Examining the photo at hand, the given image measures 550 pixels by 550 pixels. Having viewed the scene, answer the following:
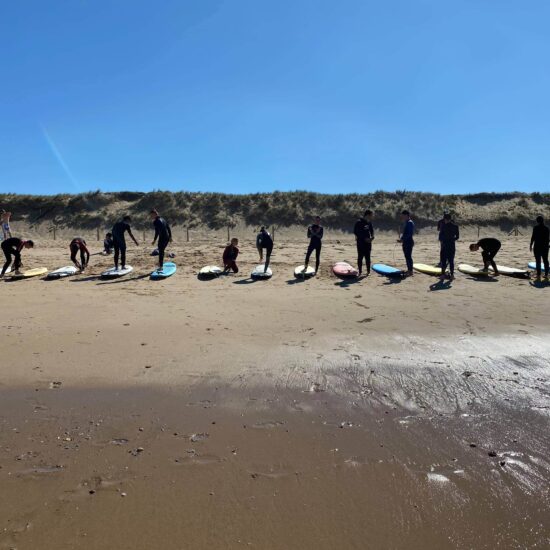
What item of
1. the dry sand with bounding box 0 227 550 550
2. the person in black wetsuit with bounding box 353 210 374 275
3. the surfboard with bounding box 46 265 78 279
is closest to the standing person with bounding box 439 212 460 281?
the person in black wetsuit with bounding box 353 210 374 275

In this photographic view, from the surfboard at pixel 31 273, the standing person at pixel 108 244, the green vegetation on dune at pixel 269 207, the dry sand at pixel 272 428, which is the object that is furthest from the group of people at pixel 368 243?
the green vegetation on dune at pixel 269 207

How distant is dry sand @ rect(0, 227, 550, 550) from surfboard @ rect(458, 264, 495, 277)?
330 cm

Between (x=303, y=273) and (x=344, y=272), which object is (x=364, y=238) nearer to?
(x=344, y=272)

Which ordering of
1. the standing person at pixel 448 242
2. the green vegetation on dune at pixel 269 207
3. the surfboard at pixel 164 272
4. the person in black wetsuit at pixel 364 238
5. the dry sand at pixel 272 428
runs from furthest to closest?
the green vegetation on dune at pixel 269 207
the person in black wetsuit at pixel 364 238
the surfboard at pixel 164 272
the standing person at pixel 448 242
the dry sand at pixel 272 428

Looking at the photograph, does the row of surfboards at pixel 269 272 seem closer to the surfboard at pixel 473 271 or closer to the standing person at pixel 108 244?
the surfboard at pixel 473 271

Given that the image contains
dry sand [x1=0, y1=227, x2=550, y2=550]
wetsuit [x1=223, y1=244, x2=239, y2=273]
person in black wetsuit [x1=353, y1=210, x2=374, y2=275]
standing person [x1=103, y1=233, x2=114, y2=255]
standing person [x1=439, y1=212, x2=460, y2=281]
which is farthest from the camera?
standing person [x1=103, y1=233, x2=114, y2=255]

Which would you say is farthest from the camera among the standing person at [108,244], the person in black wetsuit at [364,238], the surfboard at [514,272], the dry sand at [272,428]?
the standing person at [108,244]

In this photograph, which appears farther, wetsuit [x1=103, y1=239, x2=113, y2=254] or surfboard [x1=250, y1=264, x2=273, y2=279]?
wetsuit [x1=103, y1=239, x2=113, y2=254]

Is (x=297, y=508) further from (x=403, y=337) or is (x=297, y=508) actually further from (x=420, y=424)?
(x=403, y=337)

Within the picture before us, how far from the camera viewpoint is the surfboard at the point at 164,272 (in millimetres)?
10551

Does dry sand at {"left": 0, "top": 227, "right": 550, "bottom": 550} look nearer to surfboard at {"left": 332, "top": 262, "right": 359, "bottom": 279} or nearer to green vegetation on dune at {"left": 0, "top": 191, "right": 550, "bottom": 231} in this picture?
surfboard at {"left": 332, "top": 262, "right": 359, "bottom": 279}

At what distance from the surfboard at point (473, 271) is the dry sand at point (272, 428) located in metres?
3.30

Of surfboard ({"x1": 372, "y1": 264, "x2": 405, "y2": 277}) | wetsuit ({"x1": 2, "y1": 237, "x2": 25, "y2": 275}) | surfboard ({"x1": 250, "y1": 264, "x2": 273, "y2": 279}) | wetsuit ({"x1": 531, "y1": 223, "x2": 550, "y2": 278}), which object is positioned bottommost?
surfboard ({"x1": 250, "y1": 264, "x2": 273, "y2": 279})

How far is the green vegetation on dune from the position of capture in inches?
1022
